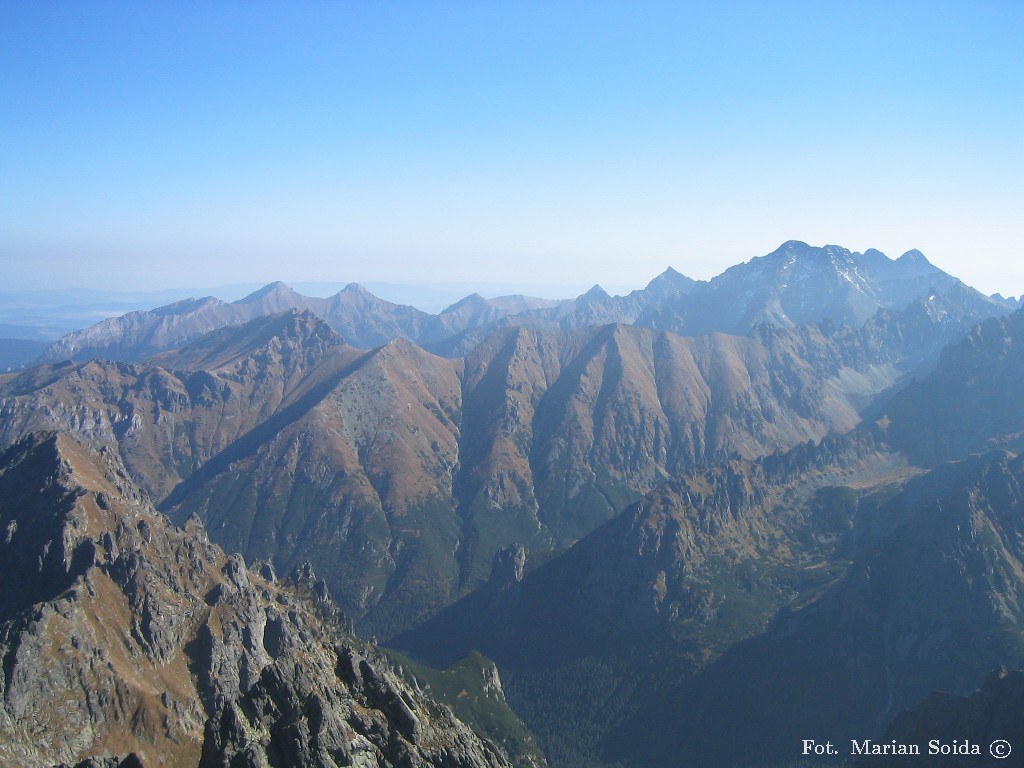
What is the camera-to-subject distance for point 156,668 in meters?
163

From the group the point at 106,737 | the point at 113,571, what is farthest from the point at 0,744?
the point at 113,571

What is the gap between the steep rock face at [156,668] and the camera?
7250 cm

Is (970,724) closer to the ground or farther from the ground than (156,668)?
closer to the ground

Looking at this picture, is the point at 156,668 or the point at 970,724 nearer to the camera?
the point at 970,724

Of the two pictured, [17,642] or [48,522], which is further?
[48,522]

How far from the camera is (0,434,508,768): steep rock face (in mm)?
72500

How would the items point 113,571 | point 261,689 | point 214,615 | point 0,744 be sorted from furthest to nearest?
point 214,615, point 113,571, point 0,744, point 261,689

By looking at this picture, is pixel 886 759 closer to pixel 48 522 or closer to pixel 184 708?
pixel 184 708

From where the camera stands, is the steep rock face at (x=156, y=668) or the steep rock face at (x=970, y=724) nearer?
the steep rock face at (x=156, y=668)

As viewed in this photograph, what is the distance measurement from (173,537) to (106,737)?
63587 millimetres

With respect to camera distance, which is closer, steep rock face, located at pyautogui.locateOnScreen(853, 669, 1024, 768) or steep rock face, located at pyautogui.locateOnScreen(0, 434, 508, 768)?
steep rock face, located at pyautogui.locateOnScreen(0, 434, 508, 768)

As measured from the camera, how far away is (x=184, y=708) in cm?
15650

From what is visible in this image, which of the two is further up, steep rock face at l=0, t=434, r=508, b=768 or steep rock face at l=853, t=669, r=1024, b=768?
steep rock face at l=0, t=434, r=508, b=768

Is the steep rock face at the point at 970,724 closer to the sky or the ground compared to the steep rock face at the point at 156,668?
closer to the ground
